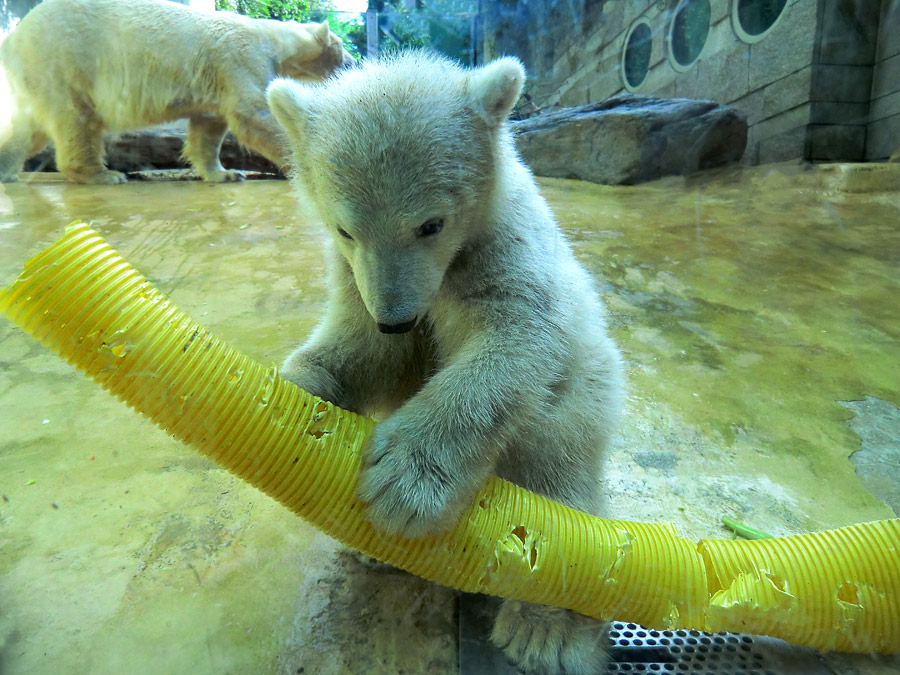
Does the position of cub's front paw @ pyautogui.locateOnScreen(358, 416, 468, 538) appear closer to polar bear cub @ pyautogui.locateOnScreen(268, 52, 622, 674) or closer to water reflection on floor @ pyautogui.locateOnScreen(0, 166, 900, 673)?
polar bear cub @ pyautogui.locateOnScreen(268, 52, 622, 674)

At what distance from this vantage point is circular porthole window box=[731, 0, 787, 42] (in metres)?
5.88

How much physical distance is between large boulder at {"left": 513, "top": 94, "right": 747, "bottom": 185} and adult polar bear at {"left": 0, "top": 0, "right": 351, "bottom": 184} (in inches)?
117

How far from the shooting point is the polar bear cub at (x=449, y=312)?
4.49 feet

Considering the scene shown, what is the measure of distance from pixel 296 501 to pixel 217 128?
6933 millimetres

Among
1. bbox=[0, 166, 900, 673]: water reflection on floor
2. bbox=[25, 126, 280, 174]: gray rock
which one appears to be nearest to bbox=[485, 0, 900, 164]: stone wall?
bbox=[0, 166, 900, 673]: water reflection on floor

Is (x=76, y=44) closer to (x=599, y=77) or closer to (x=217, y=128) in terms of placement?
(x=217, y=128)

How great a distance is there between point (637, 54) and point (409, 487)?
20.0ft

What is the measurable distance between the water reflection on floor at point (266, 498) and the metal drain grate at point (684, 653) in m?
0.23

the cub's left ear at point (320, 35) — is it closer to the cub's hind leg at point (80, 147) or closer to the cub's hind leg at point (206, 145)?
the cub's hind leg at point (80, 147)

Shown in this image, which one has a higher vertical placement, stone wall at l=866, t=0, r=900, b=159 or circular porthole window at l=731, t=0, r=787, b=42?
circular porthole window at l=731, t=0, r=787, b=42

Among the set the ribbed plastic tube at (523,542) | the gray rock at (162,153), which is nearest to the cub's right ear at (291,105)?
the ribbed plastic tube at (523,542)

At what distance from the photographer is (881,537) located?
129 centimetres

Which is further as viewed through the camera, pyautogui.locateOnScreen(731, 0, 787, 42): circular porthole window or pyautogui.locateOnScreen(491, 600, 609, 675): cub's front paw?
pyautogui.locateOnScreen(731, 0, 787, 42): circular porthole window

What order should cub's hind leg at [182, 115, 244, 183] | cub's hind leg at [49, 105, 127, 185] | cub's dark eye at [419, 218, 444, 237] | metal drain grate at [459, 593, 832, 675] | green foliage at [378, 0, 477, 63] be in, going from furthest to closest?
cub's hind leg at [182, 115, 244, 183], cub's hind leg at [49, 105, 127, 185], green foliage at [378, 0, 477, 63], cub's dark eye at [419, 218, 444, 237], metal drain grate at [459, 593, 832, 675]
